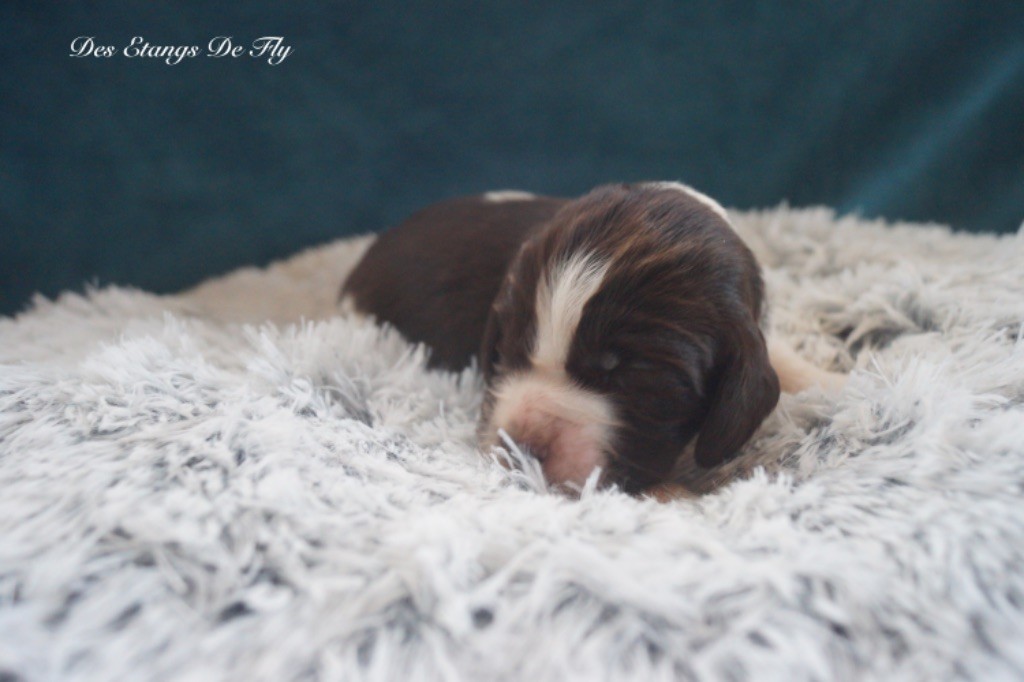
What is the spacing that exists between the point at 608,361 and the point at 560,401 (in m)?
0.12

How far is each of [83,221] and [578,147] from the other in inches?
64.7

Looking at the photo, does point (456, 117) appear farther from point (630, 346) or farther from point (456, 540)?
point (456, 540)

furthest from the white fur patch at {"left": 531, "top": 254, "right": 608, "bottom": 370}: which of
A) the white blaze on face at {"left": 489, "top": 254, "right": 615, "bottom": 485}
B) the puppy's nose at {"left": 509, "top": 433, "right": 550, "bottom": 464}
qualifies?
the puppy's nose at {"left": 509, "top": 433, "right": 550, "bottom": 464}

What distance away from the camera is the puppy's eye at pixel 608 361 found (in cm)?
135

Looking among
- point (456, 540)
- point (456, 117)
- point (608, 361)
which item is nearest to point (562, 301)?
point (608, 361)

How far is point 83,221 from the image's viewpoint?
2281 millimetres

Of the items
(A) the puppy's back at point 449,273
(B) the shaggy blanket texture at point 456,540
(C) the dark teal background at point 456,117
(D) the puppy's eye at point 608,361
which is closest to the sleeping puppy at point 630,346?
(D) the puppy's eye at point 608,361

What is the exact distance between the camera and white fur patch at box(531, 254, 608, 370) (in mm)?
1354

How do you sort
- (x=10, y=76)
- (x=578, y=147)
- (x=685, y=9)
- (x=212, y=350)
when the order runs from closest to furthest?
(x=212, y=350)
(x=10, y=76)
(x=685, y=9)
(x=578, y=147)

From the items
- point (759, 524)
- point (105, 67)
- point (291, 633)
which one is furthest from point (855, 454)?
point (105, 67)

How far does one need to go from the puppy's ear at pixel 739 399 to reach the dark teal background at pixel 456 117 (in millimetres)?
1342

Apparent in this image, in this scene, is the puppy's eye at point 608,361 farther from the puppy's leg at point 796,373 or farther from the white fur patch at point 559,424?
the puppy's leg at point 796,373

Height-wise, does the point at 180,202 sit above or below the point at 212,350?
above

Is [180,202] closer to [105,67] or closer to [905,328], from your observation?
[105,67]
